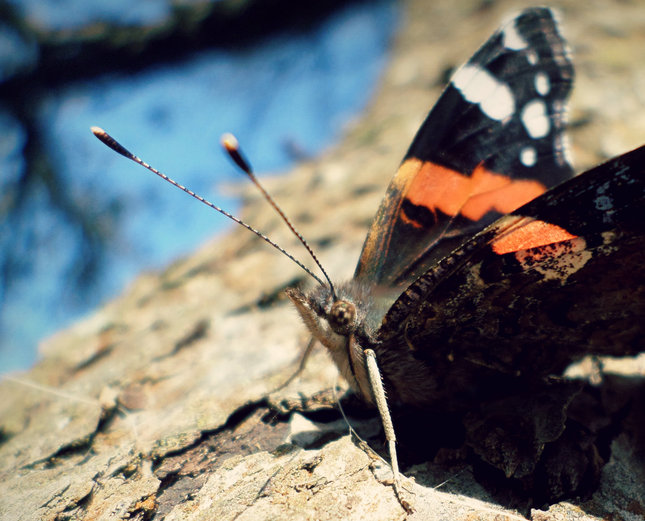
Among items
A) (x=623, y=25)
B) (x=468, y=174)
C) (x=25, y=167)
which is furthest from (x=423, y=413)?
(x=623, y=25)

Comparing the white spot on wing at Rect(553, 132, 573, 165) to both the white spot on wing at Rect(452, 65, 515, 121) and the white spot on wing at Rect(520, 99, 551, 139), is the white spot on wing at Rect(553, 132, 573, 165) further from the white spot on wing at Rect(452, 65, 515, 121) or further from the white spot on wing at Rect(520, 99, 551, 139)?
the white spot on wing at Rect(452, 65, 515, 121)

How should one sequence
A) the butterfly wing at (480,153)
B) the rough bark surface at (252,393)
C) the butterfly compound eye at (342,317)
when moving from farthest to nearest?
1. the butterfly wing at (480,153)
2. the butterfly compound eye at (342,317)
3. the rough bark surface at (252,393)

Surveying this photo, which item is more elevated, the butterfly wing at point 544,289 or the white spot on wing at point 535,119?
the white spot on wing at point 535,119

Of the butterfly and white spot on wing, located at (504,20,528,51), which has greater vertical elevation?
white spot on wing, located at (504,20,528,51)

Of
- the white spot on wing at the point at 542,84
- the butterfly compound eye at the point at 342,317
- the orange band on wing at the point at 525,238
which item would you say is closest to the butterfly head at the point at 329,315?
the butterfly compound eye at the point at 342,317

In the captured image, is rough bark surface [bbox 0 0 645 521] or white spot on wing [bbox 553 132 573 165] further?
white spot on wing [bbox 553 132 573 165]

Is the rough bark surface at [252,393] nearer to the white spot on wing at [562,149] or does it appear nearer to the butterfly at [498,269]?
the butterfly at [498,269]

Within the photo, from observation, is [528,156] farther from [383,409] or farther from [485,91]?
[383,409]

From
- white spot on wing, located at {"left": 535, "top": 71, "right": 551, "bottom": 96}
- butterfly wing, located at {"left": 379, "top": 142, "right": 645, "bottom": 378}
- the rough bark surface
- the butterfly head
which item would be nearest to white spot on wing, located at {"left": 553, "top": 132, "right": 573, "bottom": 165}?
white spot on wing, located at {"left": 535, "top": 71, "right": 551, "bottom": 96}
